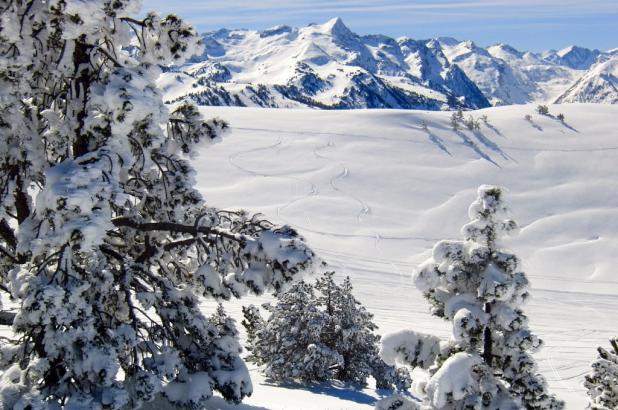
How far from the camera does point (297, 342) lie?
18922mm

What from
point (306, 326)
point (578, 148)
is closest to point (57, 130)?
point (306, 326)

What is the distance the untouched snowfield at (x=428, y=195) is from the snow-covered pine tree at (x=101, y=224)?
1076cm

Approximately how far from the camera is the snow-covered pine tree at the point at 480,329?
7.31 meters

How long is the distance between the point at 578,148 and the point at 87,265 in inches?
2521

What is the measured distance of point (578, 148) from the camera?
62.2 meters

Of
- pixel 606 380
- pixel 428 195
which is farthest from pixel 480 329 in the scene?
pixel 428 195

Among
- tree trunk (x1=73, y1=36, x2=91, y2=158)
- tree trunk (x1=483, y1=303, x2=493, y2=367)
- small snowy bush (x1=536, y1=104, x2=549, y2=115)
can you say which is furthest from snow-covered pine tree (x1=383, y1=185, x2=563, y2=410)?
small snowy bush (x1=536, y1=104, x2=549, y2=115)

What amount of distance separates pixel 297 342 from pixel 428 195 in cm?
3405

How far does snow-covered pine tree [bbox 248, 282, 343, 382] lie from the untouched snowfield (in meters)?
0.80

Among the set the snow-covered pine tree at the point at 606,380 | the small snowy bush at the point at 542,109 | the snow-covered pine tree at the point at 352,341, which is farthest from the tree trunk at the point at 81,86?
the small snowy bush at the point at 542,109

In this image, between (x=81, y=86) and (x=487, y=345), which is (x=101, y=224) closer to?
(x=81, y=86)

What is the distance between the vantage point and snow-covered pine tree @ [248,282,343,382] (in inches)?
719

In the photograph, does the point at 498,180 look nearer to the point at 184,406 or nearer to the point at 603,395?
the point at 603,395

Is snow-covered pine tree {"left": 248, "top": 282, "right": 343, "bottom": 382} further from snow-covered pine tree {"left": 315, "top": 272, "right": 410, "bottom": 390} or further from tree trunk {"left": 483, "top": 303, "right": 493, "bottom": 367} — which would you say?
tree trunk {"left": 483, "top": 303, "right": 493, "bottom": 367}
